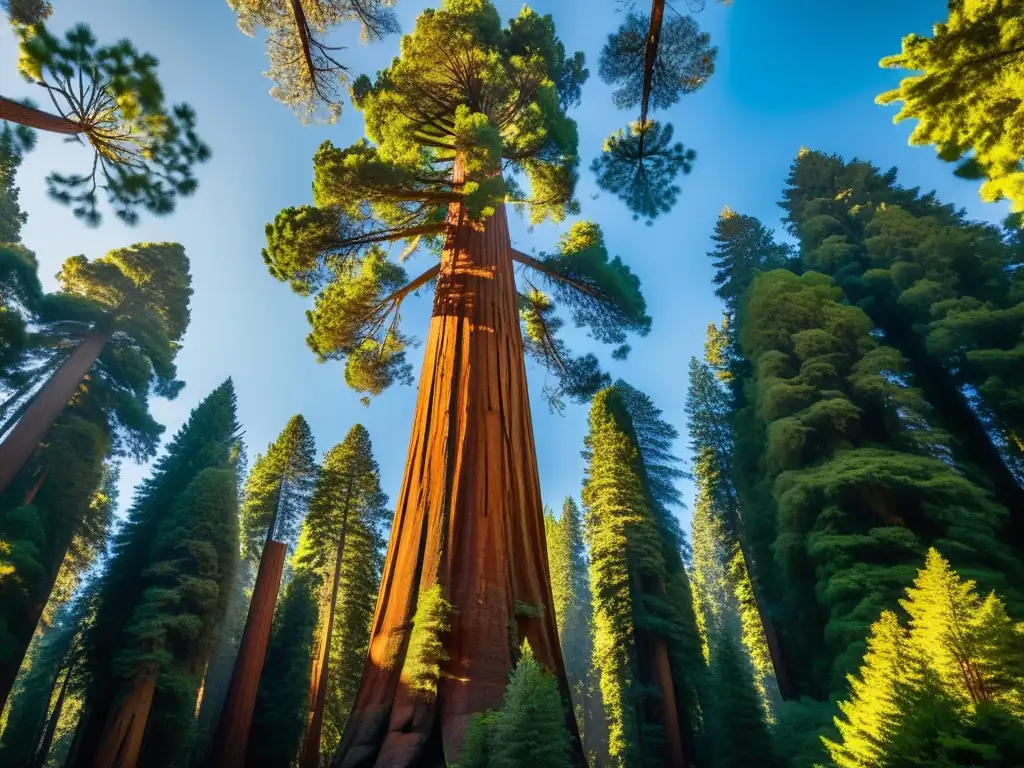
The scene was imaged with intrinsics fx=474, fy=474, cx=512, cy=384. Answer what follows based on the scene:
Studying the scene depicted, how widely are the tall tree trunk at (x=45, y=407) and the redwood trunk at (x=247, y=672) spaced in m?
7.08

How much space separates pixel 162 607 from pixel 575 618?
3120 centimetres

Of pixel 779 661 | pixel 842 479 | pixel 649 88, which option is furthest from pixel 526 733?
pixel 779 661

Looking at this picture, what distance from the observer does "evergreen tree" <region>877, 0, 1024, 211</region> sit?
6777 mm

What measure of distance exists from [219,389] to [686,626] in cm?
1907

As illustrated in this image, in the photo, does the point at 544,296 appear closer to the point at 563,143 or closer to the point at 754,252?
the point at 563,143

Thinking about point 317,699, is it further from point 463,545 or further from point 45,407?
point 463,545

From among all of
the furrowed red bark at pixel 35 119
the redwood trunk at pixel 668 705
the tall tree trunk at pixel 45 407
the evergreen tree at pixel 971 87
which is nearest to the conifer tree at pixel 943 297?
the evergreen tree at pixel 971 87

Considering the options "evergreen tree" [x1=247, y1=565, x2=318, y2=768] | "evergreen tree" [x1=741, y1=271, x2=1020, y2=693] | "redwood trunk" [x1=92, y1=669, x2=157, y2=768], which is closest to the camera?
"evergreen tree" [x1=741, y1=271, x2=1020, y2=693]

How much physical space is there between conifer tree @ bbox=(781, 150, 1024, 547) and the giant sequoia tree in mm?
7874

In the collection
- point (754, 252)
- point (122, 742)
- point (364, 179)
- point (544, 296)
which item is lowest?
point (122, 742)

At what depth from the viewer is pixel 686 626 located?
1523 cm

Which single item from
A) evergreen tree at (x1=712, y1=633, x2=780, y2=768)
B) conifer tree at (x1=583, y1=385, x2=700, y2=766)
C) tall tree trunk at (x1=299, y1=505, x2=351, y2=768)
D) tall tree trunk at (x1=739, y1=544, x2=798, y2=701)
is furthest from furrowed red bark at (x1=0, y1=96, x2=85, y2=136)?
tall tree trunk at (x1=739, y1=544, x2=798, y2=701)

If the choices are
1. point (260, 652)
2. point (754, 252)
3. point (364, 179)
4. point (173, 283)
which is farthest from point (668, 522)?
point (173, 283)

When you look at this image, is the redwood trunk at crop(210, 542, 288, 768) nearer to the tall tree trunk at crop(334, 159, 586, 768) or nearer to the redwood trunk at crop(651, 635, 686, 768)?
the tall tree trunk at crop(334, 159, 586, 768)
